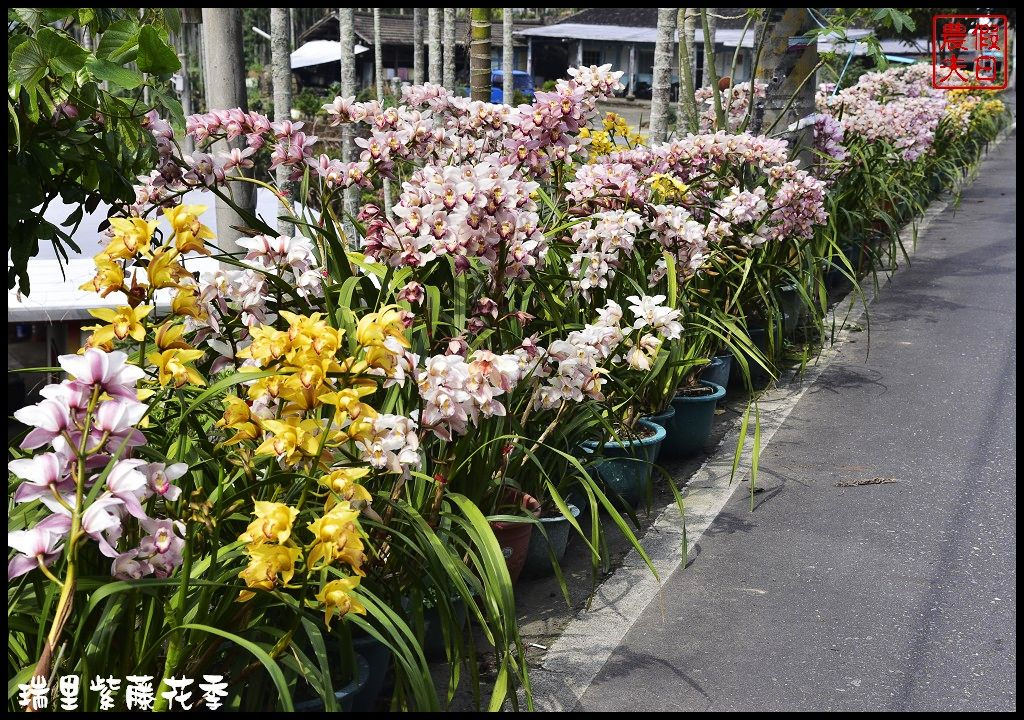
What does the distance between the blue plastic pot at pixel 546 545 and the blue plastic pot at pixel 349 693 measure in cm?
96

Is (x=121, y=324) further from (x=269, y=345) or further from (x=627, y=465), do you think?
(x=627, y=465)

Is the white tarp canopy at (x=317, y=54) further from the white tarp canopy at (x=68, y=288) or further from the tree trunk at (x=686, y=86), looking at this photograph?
the white tarp canopy at (x=68, y=288)

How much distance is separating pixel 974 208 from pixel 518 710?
12.0 metres

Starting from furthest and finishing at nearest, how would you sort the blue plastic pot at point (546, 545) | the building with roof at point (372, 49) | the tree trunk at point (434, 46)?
the building with roof at point (372, 49) < the tree trunk at point (434, 46) < the blue plastic pot at point (546, 545)

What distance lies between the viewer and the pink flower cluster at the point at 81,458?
6.43 feet

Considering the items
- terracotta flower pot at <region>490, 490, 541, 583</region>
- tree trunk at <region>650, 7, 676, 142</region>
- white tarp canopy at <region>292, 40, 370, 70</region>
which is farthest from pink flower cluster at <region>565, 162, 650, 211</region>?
white tarp canopy at <region>292, 40, 370, 70</region>

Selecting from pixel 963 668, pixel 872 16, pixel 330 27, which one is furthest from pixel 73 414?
pixel 330 27

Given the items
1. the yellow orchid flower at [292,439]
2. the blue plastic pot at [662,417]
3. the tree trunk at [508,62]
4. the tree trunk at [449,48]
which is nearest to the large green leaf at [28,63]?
the yellow orchid flower at [292,439]

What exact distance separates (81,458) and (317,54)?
43684mm

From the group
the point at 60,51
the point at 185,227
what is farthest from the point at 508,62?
the point at 185,227

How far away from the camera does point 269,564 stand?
209 cm

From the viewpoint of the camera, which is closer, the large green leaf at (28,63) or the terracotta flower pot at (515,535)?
Answer: the large green leaf at (28,63)

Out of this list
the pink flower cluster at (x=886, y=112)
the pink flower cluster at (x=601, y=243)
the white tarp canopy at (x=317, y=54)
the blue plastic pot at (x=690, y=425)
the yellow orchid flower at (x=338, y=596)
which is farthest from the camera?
the white tarp canopy at (x=317, y=54)

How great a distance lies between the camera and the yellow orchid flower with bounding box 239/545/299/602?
2088 millimetres
